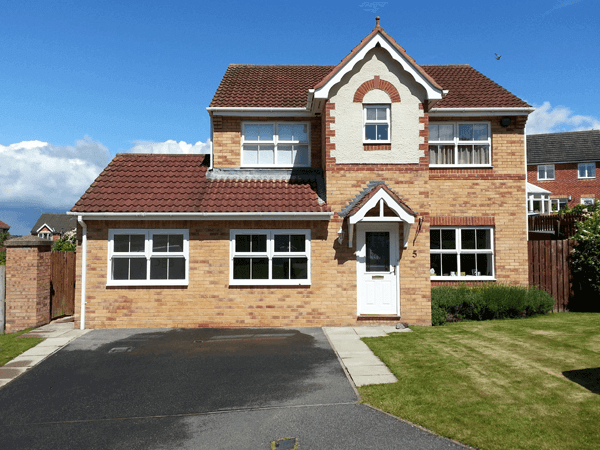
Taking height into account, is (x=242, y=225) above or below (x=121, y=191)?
below

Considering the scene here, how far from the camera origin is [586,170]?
39.2m

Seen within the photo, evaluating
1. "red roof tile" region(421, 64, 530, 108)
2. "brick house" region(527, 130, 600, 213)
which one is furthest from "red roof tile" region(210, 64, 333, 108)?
"brick house" region(527, 130, 600, 213)

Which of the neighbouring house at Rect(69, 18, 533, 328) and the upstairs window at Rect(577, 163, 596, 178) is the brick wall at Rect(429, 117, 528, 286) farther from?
the upstairs window at Rect(577, 163, 596, 178)

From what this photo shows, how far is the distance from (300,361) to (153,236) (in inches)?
215

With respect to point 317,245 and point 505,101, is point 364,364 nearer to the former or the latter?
point 317,245

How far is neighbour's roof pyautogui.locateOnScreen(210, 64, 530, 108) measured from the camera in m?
13.2

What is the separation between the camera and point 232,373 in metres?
7.35

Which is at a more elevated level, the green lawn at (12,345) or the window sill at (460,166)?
the window sill at (460,166)

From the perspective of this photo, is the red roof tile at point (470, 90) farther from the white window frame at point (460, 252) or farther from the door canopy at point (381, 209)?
the door canopy at point (381, 209)

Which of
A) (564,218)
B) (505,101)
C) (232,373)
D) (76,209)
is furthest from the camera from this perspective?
(564,218)

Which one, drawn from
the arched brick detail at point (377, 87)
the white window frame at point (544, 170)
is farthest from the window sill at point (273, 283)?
the white window frame at point (544, 170)

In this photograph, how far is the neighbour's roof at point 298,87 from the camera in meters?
13.2

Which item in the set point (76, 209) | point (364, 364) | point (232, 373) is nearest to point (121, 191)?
point (76, 209)

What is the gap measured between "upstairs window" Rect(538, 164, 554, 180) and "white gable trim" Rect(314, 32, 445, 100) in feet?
116
